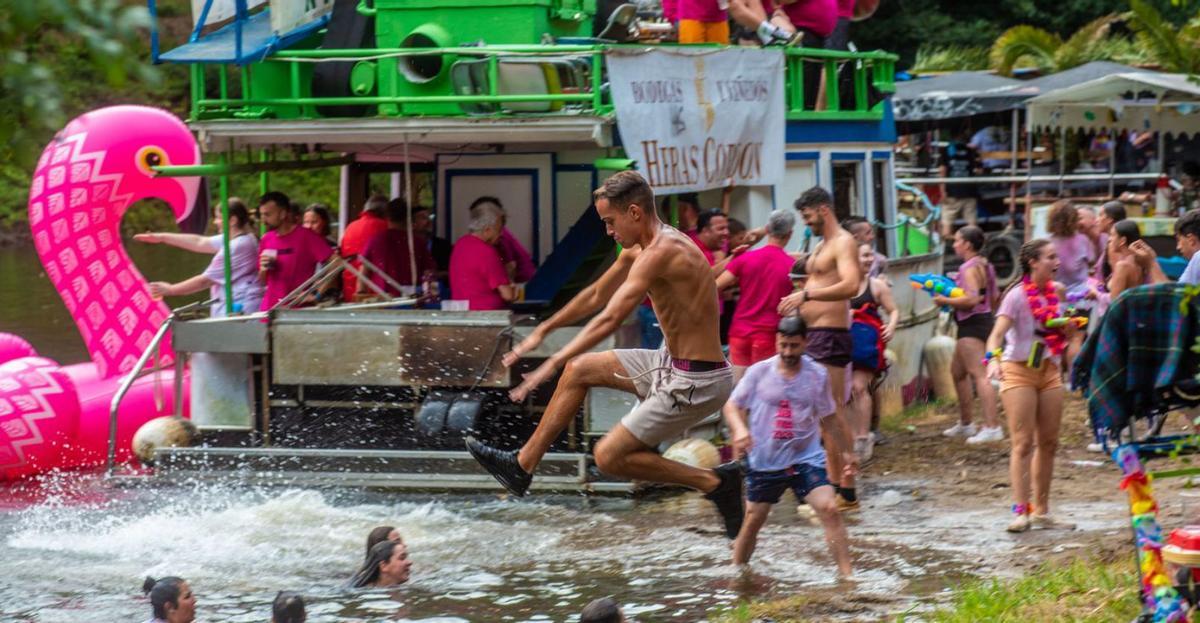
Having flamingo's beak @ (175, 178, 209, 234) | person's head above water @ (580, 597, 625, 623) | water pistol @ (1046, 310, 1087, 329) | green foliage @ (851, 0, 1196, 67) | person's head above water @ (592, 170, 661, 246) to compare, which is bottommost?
person's head above water @ (580, 597, 625, 623)

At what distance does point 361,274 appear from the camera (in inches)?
505

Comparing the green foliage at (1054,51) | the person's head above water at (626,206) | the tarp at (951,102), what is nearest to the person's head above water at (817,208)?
Answer: the person's head above water at (626,206)

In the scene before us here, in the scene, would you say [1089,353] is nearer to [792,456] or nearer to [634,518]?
[792,456]

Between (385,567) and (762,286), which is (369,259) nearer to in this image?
(762,286)

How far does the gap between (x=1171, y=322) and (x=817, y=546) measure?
3.71 m

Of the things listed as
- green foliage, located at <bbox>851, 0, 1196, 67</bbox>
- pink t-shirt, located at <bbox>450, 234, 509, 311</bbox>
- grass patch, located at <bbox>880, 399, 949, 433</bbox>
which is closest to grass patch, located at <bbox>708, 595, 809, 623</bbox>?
pink t-shirt, located at <bbox>450, 234, 509, 311</bbox>

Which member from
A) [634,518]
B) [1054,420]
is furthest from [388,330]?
[1054,420]

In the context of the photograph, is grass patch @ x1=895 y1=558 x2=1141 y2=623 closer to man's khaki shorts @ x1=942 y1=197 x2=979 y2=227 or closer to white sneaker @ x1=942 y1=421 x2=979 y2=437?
white sneaker @ x1=942 y1=421 x2=979 y2=437

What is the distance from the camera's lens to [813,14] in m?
14.8

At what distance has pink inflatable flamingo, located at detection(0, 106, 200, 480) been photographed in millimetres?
14094

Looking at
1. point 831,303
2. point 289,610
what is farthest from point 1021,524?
point 289,610

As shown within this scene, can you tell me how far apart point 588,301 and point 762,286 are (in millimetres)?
2677

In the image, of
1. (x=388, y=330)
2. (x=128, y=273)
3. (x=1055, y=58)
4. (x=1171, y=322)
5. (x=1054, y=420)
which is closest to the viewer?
(x=1171, y=322)

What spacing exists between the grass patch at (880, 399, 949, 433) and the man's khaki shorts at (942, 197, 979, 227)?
29.2 feet
